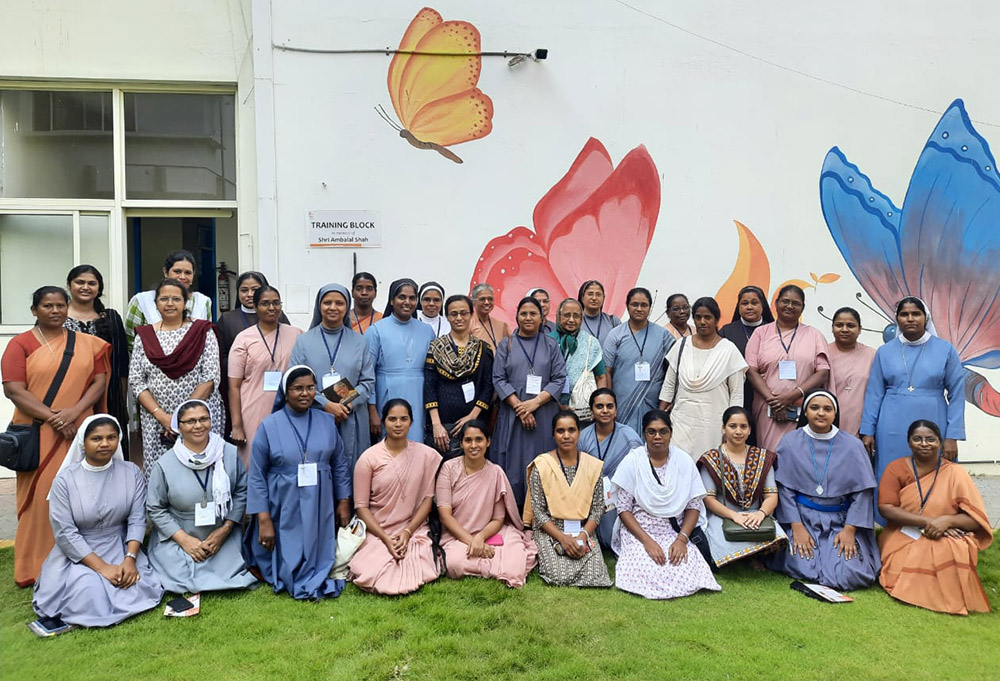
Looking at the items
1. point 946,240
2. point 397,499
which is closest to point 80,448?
point 397,499

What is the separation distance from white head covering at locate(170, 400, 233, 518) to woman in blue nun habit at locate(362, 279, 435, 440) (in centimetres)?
100

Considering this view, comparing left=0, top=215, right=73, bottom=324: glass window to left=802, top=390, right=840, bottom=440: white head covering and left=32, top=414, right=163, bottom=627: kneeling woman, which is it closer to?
left=32, top=414, right=163, bottom=627: kneeling woman

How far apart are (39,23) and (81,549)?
5.18m

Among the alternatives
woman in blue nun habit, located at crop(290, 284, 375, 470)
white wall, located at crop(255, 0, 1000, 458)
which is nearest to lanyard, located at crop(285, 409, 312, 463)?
woman in blue nun habit, located at crop(290, 284, 375, 470)

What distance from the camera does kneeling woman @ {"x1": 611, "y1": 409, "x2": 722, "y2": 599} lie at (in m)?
3.89

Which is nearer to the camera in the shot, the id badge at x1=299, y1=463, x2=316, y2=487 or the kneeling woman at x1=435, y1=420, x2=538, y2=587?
the id badge at x1=299, y1=463, x2=316, y2=487

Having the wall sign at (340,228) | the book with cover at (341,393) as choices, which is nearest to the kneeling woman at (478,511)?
the book with cover at (341,393)

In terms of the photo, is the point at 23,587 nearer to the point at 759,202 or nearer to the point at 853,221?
the point at 759,202

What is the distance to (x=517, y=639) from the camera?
10.7 ft

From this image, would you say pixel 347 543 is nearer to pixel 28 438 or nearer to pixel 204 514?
pixel 204 514

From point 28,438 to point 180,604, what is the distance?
4.62 ft

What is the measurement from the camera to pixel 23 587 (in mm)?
3947

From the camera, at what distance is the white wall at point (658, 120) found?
607cm

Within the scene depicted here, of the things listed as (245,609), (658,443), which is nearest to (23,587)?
(245,609)
